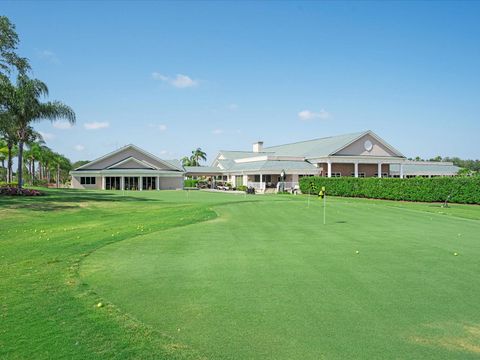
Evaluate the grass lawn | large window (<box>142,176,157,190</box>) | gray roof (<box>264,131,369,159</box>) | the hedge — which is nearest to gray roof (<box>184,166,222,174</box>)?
gray roof (<box>264,131,369,159</box>)

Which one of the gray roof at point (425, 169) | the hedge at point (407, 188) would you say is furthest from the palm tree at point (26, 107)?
the gray roof at point (425, 169)

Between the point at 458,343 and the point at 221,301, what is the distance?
10.2 feet

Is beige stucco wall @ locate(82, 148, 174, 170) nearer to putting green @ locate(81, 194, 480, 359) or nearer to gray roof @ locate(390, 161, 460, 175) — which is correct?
gray roof @ locate(390, 161, 460, 175)

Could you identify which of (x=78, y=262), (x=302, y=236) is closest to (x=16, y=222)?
(x=78, y=262)

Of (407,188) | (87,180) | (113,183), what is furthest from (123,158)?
(407,188)

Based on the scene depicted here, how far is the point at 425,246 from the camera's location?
1102 centimetres

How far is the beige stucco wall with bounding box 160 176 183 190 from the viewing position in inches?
2515

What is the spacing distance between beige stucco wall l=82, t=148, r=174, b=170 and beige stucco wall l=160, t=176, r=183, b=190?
70.6 inches

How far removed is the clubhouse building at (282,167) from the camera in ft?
182

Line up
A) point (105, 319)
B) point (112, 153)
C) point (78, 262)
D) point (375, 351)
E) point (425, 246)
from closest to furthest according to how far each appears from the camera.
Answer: point (375, 351) < point (105, 319) < point (78, 262) < point (425, 246) < point (112, 153)

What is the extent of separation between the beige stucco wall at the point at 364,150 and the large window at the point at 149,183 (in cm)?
2666

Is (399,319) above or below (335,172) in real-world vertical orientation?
below

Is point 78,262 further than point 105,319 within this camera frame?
Yes

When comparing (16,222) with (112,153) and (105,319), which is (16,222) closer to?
(105,319)
